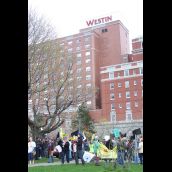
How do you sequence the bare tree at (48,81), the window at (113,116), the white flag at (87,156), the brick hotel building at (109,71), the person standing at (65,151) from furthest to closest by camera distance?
the bare tree at (48,81) < the window at (113,116) < the person standing at (65,151) < the brick hotel building at (109,71) < the white flag at (87,156)

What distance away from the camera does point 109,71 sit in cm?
719

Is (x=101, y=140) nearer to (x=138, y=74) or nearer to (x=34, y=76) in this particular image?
(x=138, y=74)

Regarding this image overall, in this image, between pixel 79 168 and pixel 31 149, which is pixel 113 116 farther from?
pixel 31 149

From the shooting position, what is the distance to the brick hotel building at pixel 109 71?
6.74 meters

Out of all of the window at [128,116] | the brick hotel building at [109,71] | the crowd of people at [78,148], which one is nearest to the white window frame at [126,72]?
the brick hotel building at [109,71]

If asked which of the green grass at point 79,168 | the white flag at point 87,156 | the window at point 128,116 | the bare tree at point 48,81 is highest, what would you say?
the bare tree at point 48,81

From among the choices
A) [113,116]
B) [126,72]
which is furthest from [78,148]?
[126,72]

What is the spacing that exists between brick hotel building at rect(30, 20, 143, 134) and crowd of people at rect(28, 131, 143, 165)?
0.48 meters

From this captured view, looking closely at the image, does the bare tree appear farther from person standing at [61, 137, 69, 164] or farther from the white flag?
the white flag

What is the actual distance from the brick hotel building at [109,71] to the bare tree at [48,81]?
260 millimetres

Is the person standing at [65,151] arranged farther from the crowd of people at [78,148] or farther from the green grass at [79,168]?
the green grass at [79,168]
